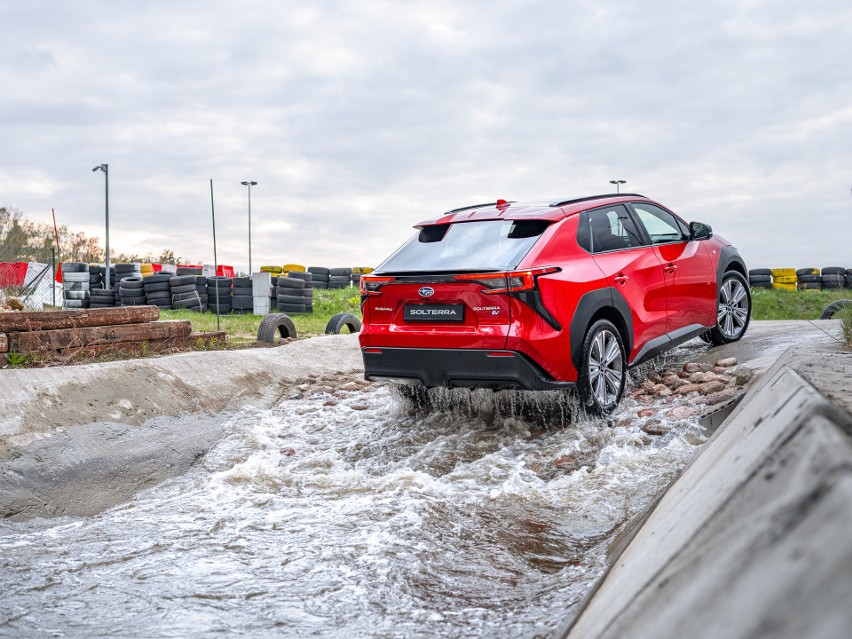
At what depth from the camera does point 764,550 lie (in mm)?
1600

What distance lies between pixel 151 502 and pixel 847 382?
4.31 metres

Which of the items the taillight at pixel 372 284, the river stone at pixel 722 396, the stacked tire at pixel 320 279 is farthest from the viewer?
the stacked tire at pixel 320 279

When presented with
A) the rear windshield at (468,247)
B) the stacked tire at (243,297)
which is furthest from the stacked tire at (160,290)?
the rear windshield at (468,247)

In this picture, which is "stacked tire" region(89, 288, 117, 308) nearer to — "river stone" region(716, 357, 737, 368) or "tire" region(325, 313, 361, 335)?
"tire" region(325, 313, 361, 335)

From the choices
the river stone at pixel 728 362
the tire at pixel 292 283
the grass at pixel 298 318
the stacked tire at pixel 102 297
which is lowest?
the river stone at pixel 728 362

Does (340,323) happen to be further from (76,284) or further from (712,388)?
(76,284)

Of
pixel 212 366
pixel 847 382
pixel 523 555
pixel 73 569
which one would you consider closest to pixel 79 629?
pixel 73 569

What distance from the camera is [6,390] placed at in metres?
6.68

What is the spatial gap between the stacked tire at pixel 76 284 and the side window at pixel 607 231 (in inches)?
845

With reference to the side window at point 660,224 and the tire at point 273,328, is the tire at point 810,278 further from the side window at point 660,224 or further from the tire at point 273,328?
the side window at point 660,224

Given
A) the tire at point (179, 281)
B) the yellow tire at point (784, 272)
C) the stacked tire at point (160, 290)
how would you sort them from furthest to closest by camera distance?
the yellow tire at point (784, 272) < the stacked tire at point (160, 290) < the tire at point (179, 281)

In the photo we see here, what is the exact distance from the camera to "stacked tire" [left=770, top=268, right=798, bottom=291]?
28.8m

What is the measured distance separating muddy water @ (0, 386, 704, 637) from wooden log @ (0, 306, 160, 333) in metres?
2.97

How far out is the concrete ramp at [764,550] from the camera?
146 centimetres
